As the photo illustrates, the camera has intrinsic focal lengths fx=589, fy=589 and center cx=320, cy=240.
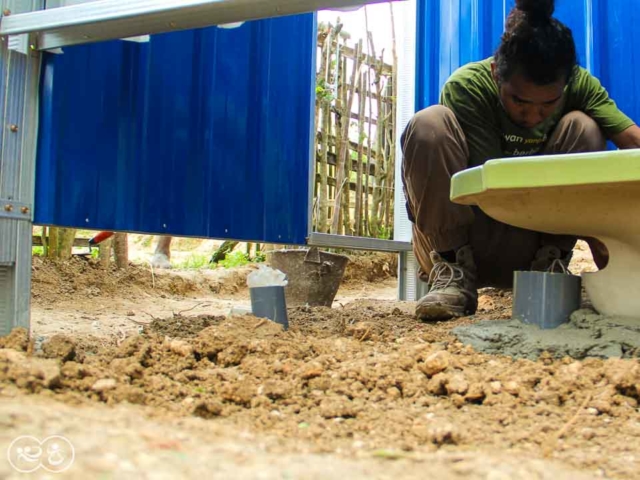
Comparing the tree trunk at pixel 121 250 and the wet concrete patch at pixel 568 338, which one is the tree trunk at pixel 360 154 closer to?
the tree trunk at pixel 121 250

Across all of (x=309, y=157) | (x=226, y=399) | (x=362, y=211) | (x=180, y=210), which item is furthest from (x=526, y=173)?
(x=362, y=211)

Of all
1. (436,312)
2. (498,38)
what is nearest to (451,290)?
(436,312)

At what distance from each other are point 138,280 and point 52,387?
4.14m

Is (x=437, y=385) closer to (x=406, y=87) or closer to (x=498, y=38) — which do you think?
(x=498, y=38)

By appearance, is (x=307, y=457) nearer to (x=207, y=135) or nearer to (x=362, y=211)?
(x=207, y=135)

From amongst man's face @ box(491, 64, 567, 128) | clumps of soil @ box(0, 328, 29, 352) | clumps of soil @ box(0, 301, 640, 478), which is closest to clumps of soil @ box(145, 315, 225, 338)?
clumps of soil @ box(0, 301, 640, 478)

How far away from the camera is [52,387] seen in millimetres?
1008

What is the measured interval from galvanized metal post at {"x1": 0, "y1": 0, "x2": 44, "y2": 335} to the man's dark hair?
150cm

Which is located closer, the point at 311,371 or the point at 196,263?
the point at 311,371

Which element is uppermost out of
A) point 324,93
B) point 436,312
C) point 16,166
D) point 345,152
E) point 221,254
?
point 324,93

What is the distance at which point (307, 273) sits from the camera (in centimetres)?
411

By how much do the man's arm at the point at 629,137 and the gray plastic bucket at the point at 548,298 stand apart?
676 millimetres

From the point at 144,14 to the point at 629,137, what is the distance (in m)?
1.61

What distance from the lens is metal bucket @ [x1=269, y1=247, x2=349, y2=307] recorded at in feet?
13.5
